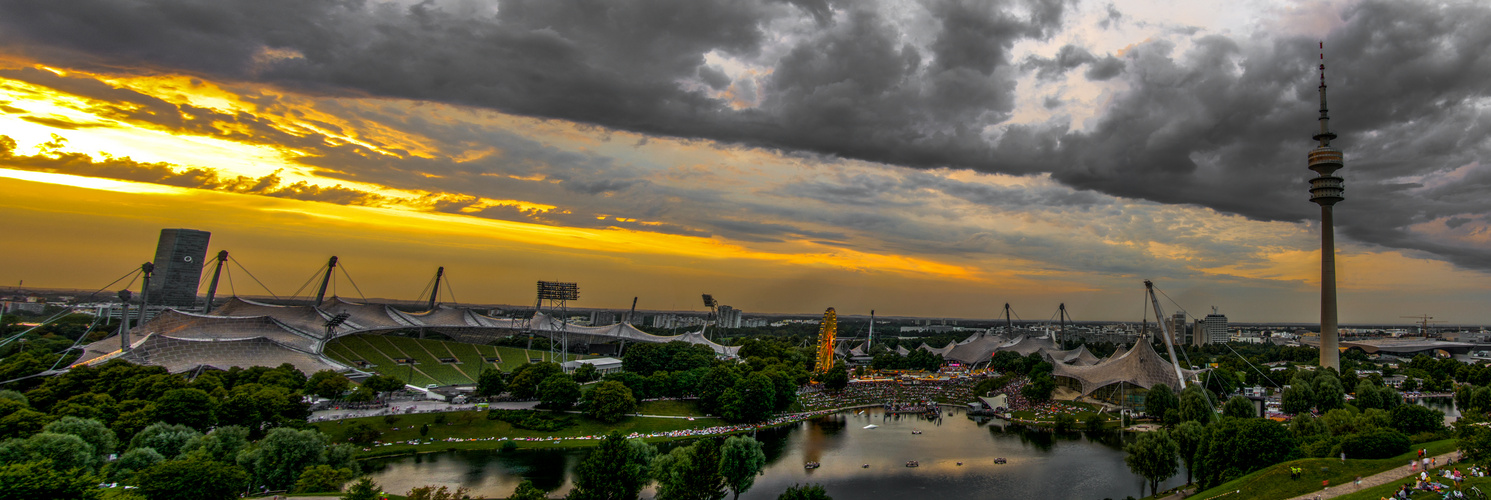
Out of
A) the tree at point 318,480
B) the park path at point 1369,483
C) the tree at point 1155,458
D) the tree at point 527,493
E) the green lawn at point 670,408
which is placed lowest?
the tree at point 318,480

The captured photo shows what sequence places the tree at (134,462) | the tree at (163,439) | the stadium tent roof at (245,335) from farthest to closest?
the stadium tent roof at (245,335) < the tree at (163,439) < the tree at (134,462)

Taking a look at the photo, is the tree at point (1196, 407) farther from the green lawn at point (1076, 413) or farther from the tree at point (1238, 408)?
the green lawn at point (1076, 413)

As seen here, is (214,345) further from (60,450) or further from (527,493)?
(527,493)

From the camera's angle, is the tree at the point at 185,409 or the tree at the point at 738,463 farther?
the tree at the point at 185,409

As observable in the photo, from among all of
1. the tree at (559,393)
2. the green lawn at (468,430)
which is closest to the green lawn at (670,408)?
the green lawn at (468,430)

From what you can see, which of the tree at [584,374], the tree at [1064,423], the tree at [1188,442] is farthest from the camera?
the tree at [584,374]

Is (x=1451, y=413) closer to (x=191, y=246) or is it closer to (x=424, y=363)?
(x=424, y=363)

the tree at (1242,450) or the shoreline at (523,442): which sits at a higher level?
the tree at (1242,450)
